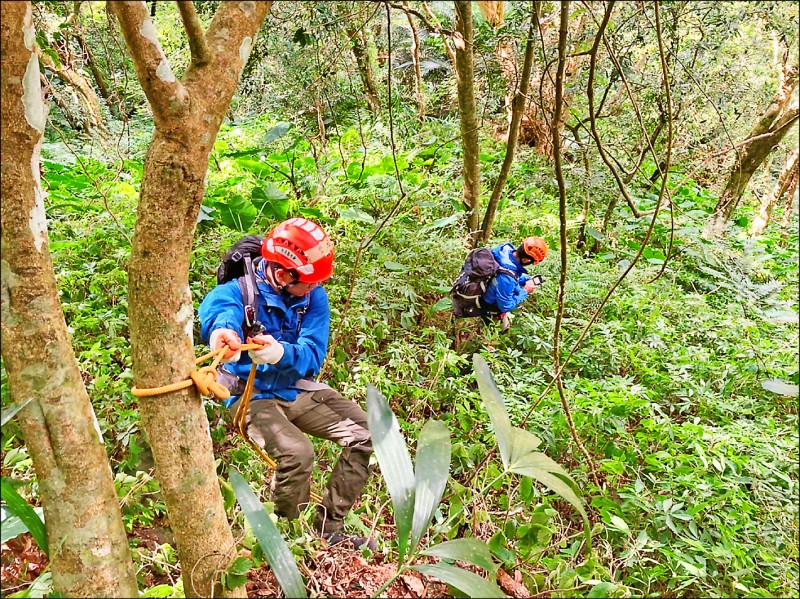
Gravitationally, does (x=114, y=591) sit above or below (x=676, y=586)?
above

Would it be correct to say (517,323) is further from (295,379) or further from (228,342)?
(228,342)

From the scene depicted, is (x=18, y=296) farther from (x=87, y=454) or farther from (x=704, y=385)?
(x=704, y=385)

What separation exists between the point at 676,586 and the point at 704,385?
5.11ft

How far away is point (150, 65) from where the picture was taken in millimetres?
1567

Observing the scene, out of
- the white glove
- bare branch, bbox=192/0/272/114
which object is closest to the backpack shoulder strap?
bare branch, bbox=192/0/272/114

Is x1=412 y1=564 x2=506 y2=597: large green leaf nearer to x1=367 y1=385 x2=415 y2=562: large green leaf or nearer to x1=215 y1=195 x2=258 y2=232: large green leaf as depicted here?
x1=367 y1=385 x2=415 y2=562: large green leaf

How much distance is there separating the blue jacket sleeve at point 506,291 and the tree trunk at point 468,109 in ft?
2.69

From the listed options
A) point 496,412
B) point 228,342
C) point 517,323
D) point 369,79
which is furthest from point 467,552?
point 369,79

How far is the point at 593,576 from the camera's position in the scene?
99.0 inches

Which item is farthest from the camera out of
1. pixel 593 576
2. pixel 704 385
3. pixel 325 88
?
pixel 325 88

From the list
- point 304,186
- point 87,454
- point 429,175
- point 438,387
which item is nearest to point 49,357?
point 87,454

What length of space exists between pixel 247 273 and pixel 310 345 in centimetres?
48

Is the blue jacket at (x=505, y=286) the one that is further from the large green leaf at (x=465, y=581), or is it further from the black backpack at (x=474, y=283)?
the large green leaf at (x=465, y=581)

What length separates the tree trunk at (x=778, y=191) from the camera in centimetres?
643
